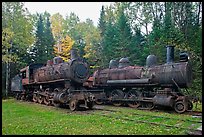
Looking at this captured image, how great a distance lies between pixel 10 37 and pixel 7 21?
7.28ft

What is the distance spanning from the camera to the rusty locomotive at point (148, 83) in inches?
538

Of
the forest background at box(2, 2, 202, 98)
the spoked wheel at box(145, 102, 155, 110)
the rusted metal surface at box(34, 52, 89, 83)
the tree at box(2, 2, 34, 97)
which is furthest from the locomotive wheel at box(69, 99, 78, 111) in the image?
the tree at box(2, 2, 34, 97)

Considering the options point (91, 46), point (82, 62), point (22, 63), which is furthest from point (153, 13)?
point (82, 62)

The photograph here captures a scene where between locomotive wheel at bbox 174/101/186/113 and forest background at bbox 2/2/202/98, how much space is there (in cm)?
731

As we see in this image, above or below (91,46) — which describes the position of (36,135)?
below

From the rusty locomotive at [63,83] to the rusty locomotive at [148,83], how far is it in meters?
2.51

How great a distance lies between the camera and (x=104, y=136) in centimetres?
757

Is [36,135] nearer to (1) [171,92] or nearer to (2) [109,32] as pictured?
(1) [171,92]

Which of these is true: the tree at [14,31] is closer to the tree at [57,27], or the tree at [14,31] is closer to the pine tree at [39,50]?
the pine tree at [39,50]

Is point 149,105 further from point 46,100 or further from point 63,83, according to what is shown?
point 46,100

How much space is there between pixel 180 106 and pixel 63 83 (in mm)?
7493

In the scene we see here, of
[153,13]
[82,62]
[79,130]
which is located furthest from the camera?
[153,13]

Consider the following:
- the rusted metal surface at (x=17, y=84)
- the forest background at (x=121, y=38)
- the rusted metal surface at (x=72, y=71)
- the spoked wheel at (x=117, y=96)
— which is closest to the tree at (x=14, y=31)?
the forest background at (x=121, y=38)

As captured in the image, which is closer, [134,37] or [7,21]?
[7,21]
